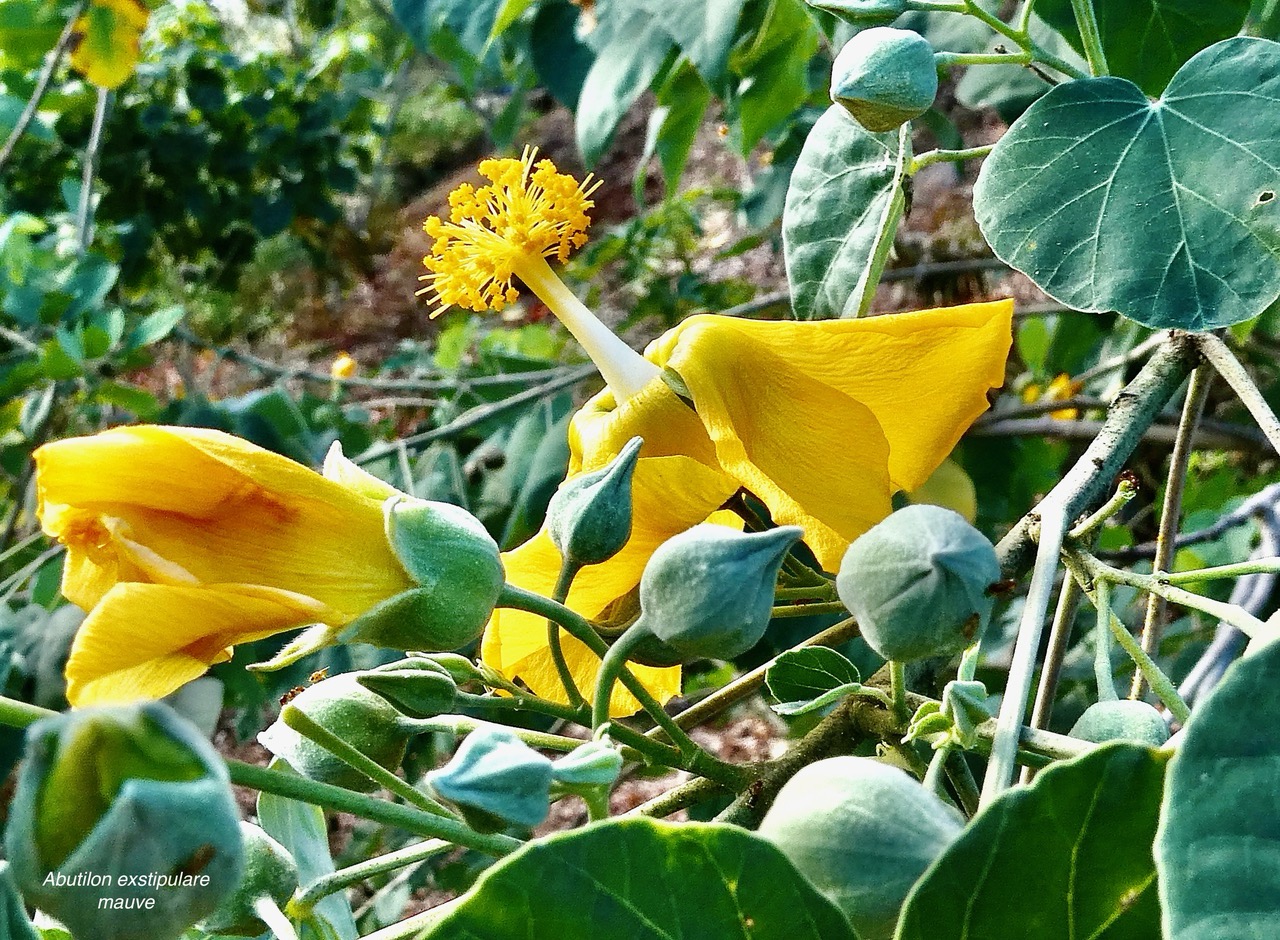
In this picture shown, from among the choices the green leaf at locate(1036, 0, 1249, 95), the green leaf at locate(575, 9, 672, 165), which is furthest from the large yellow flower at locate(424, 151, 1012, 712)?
the green leaf at locate(575, 9, 672, 165)

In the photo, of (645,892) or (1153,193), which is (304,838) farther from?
(1153,193)

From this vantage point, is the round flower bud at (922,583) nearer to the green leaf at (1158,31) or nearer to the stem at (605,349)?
the stem at (605,349)

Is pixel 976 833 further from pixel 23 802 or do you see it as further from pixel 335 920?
pixel 335 920

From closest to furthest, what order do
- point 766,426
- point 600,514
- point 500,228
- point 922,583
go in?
point 922,583 → point 600,514 → point 766,426 → point 500,228

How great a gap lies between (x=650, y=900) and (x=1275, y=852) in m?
0.17

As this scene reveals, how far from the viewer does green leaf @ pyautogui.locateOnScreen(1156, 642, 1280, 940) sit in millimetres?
292

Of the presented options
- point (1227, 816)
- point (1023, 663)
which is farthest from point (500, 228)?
point (1227, 816)

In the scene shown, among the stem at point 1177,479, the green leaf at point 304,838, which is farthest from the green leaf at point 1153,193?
the green leaf at point 304,838

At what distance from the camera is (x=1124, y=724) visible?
1.39 ft

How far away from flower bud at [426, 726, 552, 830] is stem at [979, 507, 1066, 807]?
5.6 inches

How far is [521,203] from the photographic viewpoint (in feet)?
2.44

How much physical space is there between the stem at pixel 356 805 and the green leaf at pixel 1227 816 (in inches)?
8.2

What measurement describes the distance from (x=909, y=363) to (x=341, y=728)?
325 mm

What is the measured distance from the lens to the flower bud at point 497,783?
38cm
